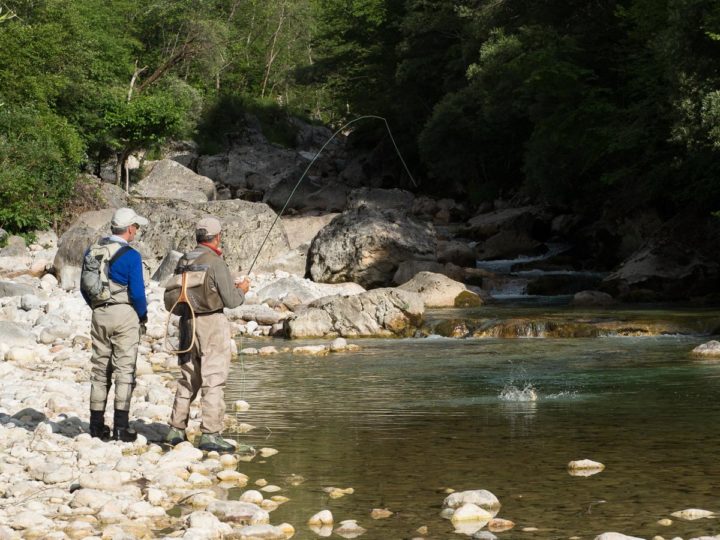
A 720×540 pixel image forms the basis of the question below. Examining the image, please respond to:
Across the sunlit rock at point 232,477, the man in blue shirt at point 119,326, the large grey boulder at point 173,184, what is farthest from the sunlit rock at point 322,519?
the large grey boulder at point 173,184

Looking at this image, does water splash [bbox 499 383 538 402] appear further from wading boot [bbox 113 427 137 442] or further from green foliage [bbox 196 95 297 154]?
green foliage [bbox 196 95 297 154]

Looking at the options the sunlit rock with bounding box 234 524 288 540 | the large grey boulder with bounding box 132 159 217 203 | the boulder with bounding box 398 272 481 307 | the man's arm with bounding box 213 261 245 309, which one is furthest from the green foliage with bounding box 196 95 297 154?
the sunlit rock with bounding box 234 524 288 540

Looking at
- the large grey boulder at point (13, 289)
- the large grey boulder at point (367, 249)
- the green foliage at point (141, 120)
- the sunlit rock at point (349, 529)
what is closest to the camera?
the sunlit rock at point (349, 529)

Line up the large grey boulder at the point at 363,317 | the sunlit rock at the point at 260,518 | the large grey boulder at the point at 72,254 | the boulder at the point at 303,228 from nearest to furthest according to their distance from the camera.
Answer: the sunlit rock at the point at 260,518 → the large grey boulder at the point at 363,317 → the large grey boulder at the point at 72,254 → the boulder at the point at 303,228

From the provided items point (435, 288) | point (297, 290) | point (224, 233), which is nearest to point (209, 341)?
point (297, 290)

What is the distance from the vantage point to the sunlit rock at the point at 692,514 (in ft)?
19.2

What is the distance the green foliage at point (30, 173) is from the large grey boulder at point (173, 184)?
36.6 feet

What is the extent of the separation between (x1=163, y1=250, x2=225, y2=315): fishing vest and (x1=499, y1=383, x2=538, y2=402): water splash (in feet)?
12.3

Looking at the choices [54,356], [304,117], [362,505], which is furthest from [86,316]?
[304,117]

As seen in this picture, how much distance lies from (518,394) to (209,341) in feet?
12.9

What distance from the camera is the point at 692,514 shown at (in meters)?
5.88

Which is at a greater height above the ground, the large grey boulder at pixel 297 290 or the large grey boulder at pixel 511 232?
the large grey boulder at pixel 511 232

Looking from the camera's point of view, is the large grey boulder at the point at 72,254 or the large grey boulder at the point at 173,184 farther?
the large grey boulder at the point at 173,184

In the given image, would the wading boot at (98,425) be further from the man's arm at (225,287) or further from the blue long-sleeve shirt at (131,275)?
the man's arm at (225,287)
